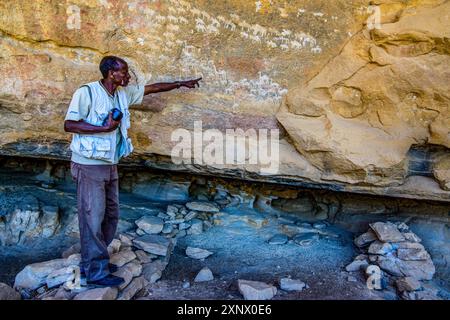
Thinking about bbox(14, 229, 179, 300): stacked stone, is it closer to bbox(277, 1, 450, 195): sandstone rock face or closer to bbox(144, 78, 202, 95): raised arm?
bbox(144, 78, 202, 95): raised arm

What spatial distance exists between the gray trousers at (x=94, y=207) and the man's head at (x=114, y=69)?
0.58 metres

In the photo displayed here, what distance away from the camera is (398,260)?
3.51m

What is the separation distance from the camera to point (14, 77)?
363 cm

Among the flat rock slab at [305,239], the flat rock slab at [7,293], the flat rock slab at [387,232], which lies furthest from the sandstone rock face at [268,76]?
the flat rock slab at [7,293]

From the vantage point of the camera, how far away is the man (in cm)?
284

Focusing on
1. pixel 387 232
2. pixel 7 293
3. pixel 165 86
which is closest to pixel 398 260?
pixel 387 232

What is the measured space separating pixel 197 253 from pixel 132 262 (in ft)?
1.90

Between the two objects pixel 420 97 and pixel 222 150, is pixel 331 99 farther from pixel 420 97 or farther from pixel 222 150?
pixel 222 150

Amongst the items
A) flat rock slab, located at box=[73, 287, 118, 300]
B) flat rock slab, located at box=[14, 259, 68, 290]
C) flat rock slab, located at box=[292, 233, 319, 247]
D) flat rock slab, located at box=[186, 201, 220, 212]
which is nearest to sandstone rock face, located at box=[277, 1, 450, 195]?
flat rock slab, located at box=[292, 233, 319, 247]

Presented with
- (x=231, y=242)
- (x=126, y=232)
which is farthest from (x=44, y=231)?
(x=231, y=242)

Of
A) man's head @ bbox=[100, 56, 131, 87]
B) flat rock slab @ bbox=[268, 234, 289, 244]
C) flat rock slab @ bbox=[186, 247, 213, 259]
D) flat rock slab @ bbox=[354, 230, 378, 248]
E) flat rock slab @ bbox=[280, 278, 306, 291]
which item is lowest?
flat rock slab @ bbox=[280, 278, 306, 291]

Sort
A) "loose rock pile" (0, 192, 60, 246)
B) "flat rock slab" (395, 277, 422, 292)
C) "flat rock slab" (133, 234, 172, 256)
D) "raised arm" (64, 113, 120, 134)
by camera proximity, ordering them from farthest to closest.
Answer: "loose rock pile" (0, 192, 60, 246), "flat rock slab" (133, 234, 172, 256), "flat rock slab" (395, 277, 422, 292), "raised arm" (64, 113, 120, 134)

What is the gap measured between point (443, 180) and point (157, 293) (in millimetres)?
2366

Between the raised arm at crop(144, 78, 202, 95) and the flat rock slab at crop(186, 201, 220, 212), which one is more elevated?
the raised arm at crop(144, 78, 202, 95)
